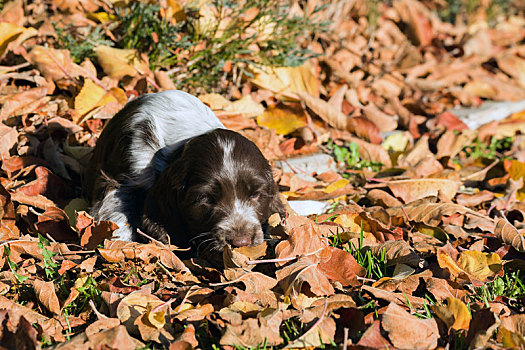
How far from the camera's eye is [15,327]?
3021 mm

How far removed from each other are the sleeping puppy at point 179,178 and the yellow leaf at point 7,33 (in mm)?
1830

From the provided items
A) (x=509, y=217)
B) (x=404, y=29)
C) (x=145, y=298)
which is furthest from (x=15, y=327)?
(x=404, y=29)

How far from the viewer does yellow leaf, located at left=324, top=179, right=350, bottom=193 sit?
17.5ft

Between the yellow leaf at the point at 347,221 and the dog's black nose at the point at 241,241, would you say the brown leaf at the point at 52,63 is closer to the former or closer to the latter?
the dog's black nose at the point at 241,241

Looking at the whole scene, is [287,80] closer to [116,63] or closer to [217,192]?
[116,63]

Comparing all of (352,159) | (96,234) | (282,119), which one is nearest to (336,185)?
(352,159)

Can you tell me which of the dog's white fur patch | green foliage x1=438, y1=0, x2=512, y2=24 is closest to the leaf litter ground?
the dog's white fur patch

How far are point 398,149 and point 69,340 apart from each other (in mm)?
4574

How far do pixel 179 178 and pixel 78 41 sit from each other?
2.85 metres

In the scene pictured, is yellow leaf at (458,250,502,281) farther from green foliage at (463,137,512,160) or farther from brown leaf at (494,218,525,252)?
green foliage at (463,137,512,160)

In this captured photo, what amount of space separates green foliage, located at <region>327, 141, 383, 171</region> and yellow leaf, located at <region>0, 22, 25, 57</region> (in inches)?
133

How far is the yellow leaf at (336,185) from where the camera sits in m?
5.35

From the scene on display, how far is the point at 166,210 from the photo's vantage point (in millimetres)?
4129

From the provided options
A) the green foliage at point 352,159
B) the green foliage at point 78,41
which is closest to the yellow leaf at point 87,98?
the green foliage at point 78,41
